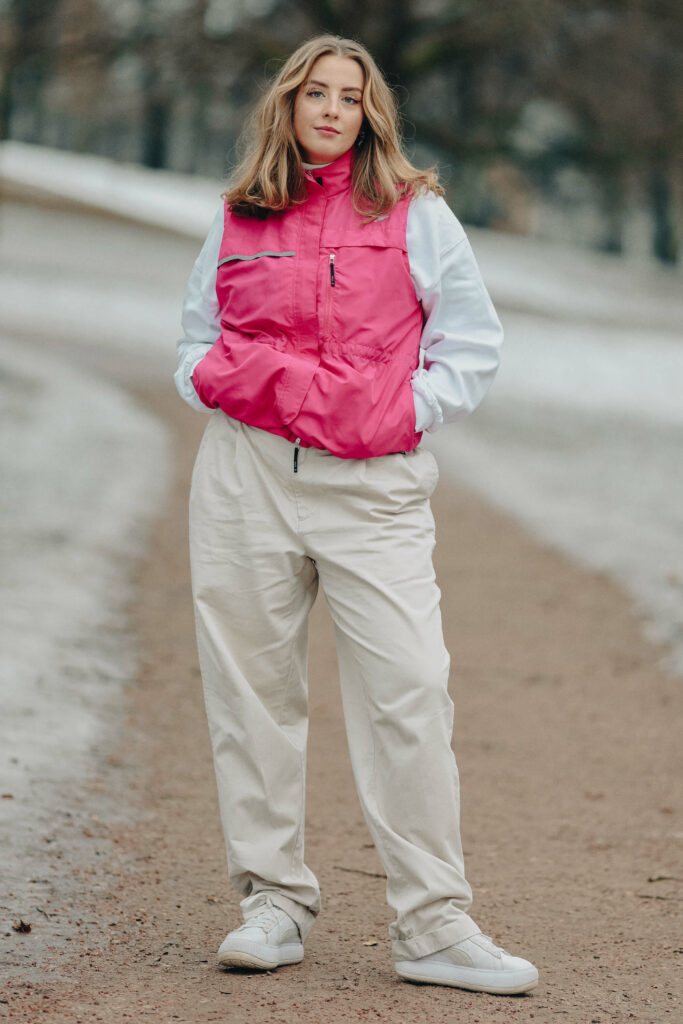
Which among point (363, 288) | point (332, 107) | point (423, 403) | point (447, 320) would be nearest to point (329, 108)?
point (332, 107)

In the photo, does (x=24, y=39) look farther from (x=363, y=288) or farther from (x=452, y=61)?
(x=363, y=288)

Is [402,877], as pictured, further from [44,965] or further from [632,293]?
[632,293]

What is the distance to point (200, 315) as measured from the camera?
320 cm

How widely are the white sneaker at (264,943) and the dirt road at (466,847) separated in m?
0.04

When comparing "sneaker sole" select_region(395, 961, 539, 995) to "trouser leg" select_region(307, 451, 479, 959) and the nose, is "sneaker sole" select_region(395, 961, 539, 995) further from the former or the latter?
the nose

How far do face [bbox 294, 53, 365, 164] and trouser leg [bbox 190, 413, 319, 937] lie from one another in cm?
63

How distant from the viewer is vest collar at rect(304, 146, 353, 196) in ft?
9.78

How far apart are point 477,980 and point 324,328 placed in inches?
56.2

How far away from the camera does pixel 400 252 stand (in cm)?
293

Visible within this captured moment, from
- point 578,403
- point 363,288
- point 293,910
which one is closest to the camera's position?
point 363,288

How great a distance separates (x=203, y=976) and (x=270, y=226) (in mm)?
1659

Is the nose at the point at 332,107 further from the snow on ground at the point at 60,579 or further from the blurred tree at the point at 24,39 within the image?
the blurred tree at the point at 24,39

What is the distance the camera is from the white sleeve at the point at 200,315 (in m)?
3.12

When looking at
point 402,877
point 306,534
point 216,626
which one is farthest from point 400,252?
point 402,877
